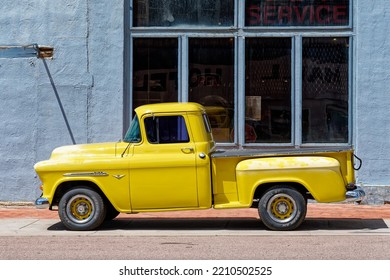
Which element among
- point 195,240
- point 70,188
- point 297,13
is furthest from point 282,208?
point 297,13

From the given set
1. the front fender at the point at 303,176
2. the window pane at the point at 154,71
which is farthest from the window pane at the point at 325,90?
the front fender at the point at 303,176

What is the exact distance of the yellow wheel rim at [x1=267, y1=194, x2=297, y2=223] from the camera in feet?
37.3

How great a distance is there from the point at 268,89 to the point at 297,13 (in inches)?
64.6

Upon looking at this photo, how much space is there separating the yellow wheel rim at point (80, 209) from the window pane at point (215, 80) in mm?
4477

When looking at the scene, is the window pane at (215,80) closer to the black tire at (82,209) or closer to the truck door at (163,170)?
the truck door at (163,170)

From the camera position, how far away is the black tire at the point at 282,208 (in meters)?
11.3

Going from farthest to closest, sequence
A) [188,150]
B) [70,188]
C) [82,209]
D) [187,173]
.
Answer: [70,188] → [82,209] → [188,150] → [187,173]

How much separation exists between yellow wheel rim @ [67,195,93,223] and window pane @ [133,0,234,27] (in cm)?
519

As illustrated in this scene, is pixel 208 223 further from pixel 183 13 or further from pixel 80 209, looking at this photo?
pixel 183 13

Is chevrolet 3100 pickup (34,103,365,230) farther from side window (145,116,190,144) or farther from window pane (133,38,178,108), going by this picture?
window pane (133,38,178,108)

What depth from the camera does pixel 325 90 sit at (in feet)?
50.7

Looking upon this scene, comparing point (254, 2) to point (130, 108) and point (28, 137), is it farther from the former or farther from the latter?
point (28, 137)

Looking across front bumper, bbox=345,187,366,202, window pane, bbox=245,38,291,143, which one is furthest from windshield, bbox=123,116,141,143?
window pane, bbox=245,38,291,143

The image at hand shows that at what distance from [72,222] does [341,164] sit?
13.8ft
